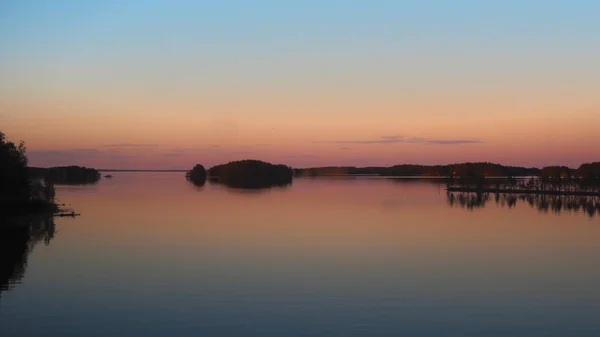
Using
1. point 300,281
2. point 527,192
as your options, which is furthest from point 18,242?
point 527,192

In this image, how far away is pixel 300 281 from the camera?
25.6 meters

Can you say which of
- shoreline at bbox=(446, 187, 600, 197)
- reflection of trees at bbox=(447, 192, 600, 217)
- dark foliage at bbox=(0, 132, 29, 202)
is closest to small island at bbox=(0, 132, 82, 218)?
dark foliage at bbox=(0, 132, 29, 202)

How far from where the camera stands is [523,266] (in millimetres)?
29703

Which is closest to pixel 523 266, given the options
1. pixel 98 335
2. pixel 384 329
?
pixel 384 329

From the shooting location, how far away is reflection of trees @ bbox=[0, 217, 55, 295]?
26938 mm

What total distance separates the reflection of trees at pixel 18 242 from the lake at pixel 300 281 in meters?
0.13

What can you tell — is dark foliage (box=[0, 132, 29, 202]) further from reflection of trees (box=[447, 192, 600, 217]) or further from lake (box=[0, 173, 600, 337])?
reflection of trees (box=[447, 192, 600, 217])

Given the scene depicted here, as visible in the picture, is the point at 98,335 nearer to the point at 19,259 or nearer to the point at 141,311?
the point at 141,311

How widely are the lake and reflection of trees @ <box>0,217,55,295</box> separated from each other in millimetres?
132

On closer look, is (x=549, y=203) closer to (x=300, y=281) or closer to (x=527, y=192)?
(x=527, y=192)

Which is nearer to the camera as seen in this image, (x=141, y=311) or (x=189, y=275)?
(x=141, y=311)

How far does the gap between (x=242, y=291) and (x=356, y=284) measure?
4936 mm

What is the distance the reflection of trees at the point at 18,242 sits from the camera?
26938 mm

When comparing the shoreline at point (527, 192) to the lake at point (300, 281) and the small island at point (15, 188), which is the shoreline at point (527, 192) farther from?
the small island at point (15, 188)
